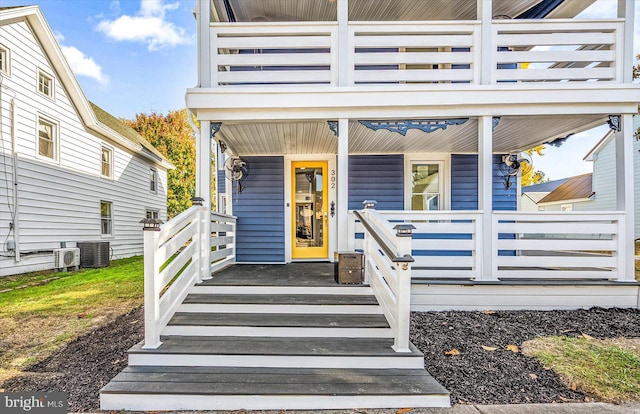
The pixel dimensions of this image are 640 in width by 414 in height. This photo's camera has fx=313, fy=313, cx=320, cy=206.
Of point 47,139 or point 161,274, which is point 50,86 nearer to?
point 47,139

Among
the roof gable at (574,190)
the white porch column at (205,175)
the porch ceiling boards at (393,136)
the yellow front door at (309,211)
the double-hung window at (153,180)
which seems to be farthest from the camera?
the roof gable at (574,190)

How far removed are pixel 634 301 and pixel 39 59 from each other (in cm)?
1278

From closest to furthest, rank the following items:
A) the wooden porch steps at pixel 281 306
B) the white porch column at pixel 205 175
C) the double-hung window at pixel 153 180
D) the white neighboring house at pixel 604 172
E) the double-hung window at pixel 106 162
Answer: the wooden porch steps at pixel 281 306 < the white porch column at pixel 205 175 < the double-hung window at pixel 106 162 < the double-hung window at pixel 153 180 < the white neighboring house at pixel 604 172

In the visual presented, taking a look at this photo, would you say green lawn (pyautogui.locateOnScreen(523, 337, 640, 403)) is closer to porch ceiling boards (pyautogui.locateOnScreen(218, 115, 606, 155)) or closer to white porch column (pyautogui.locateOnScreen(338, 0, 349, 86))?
porch ceiling boards (pyautogui.locateOnScreen(218, 115, 606, 155))

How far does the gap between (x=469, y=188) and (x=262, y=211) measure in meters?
4.21

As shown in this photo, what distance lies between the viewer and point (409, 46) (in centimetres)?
426

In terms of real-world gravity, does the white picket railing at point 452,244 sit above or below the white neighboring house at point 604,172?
below

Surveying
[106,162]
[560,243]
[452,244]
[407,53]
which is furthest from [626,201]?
[106,162]

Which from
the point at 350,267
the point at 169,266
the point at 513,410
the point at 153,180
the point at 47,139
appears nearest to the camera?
the point at 513,410

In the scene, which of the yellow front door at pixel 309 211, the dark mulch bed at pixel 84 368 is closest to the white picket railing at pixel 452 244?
the yellow front door at pixel 309 211

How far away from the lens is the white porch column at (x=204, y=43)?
13.7 ft

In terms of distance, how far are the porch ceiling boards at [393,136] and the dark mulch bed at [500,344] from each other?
2.69 meters

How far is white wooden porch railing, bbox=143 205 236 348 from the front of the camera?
280 cm

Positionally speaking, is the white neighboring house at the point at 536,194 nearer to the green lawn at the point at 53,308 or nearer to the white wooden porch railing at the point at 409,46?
the white wooden porch railing at the point at 409,46
